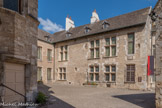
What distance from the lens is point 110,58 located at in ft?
47.2

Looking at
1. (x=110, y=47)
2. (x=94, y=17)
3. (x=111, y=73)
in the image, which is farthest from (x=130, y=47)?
A: (x=94, y=17)

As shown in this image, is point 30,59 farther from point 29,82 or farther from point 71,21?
point 71,21

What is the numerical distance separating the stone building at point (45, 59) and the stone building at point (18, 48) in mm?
11747

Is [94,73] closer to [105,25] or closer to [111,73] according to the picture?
[111,73]

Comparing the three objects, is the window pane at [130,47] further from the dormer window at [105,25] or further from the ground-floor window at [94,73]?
the ground-floor window at [94,73]

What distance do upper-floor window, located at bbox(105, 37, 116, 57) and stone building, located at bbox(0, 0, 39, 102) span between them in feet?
32.2

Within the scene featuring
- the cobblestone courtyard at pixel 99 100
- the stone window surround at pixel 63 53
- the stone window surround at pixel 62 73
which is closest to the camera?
the cobblestone courtyard at pixel 99 100

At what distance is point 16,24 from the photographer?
195 inches

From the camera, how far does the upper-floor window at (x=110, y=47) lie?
14484mm

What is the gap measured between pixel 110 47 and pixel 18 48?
11.0 meters

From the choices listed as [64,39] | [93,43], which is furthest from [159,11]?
[64,39]

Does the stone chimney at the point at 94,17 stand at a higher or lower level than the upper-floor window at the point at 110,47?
higher

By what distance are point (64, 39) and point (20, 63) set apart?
13.3 metres

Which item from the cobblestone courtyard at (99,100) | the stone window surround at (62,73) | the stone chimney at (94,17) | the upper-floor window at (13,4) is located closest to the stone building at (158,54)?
the cobblestone courtyard at (99,100)
